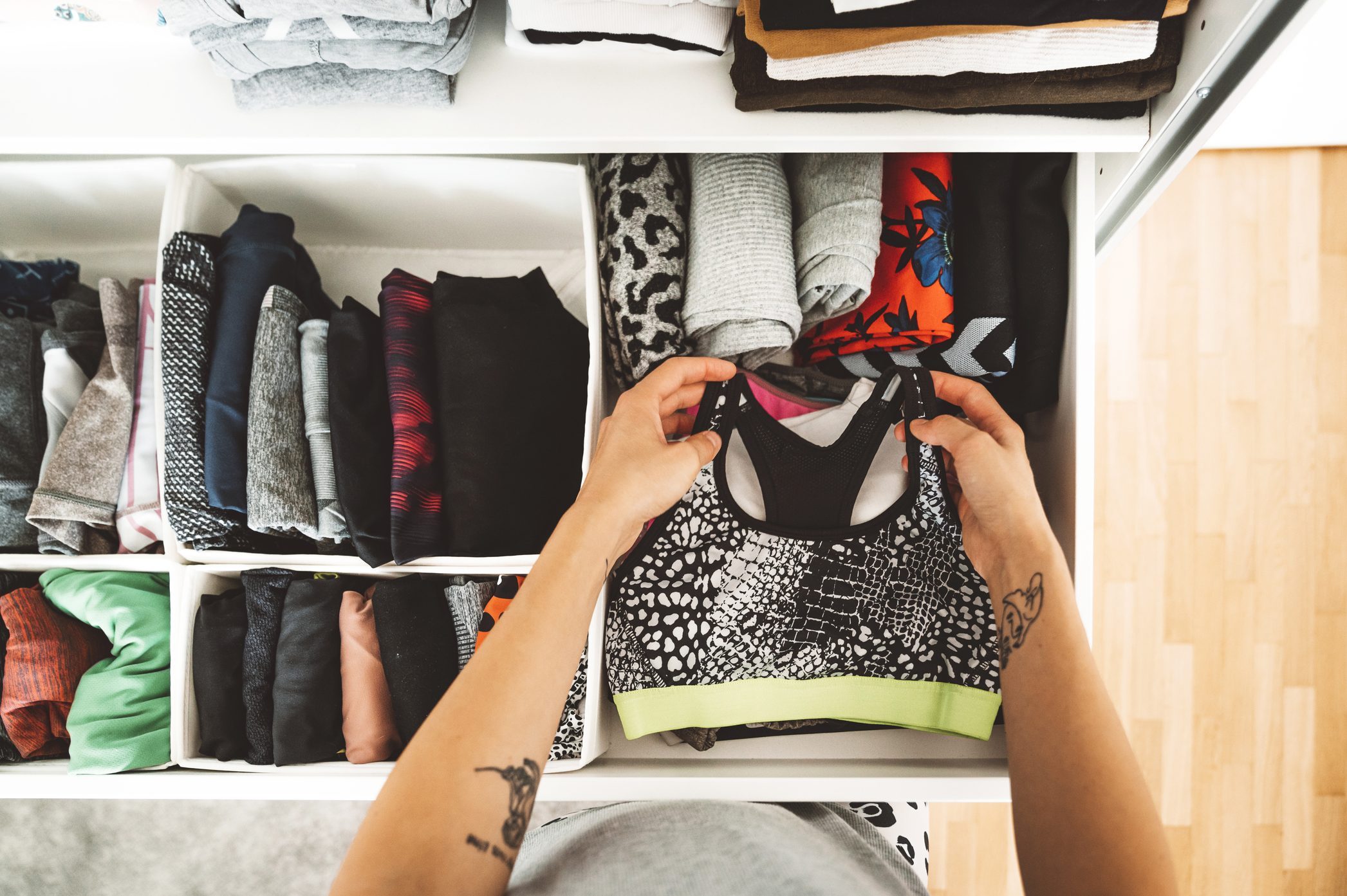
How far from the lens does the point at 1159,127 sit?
751mm

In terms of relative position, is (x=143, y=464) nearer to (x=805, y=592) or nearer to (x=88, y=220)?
(x=88, y=220)

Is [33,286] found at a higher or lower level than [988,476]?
higher

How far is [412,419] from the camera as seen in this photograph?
2.99ft

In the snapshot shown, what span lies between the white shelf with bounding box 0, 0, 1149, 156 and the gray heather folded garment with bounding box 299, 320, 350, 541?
0.25 m

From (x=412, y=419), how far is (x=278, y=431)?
167mm

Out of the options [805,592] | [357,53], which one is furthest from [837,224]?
[357,53]

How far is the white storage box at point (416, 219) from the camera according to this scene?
0.94 meters

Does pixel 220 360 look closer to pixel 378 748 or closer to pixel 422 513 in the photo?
pixel 422 513

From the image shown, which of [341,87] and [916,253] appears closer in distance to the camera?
[341,87]

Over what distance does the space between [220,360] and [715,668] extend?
29.1 inches

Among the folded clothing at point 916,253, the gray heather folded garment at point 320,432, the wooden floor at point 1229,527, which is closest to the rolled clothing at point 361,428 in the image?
the gray heather folded garment at point 320,432

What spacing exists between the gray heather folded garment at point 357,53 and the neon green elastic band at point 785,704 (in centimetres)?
75

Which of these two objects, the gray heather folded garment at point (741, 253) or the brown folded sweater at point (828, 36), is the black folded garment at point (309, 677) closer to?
the gray heather folded garment at point (741, 253)

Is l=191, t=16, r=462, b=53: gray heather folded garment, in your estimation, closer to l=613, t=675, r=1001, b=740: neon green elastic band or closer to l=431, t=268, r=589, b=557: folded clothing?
l=431, t=268, r=589, b=557: folded clothing
